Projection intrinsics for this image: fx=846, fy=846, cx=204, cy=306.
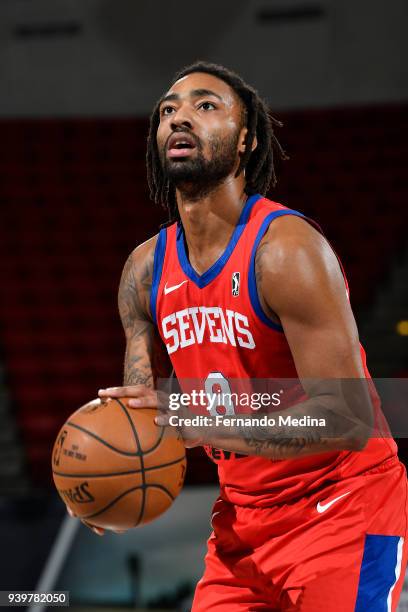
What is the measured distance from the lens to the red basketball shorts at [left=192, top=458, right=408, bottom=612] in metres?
1.99

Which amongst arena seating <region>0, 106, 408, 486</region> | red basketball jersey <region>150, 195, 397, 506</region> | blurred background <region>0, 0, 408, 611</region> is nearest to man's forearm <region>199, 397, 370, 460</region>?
red basketball jersey <region>150, 195, 397, 506</region>

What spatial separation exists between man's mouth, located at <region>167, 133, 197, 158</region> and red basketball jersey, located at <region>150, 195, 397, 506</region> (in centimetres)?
22

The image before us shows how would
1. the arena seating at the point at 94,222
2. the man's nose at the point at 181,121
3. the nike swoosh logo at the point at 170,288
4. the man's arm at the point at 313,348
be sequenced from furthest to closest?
the arena seating at the point at 94,222
the nike swoosh logo at the point at 170,288
the man's nose at the point at 181,121
the man's arm at the point at 313,348

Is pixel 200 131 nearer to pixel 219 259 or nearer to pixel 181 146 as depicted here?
pixel 181 146

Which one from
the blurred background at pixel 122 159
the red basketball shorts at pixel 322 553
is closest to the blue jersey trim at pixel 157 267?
the red basketball shorts at pixel 322 553

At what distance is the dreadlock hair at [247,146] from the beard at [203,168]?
0.29 feet

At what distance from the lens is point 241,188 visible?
2.32 metres

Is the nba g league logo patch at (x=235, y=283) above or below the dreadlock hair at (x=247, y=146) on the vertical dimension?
below

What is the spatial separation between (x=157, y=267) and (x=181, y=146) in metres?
0.38

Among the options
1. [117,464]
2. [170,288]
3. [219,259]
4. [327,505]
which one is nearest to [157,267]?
[170,288]

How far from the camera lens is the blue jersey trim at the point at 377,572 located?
6.51 ft

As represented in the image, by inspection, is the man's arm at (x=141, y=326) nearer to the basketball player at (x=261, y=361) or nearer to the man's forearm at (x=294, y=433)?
the basketball player at (x=261, y=361)

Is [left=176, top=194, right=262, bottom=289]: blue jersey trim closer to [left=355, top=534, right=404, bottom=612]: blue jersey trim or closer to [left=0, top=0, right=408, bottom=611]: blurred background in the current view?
[left=355, top=534, right=404, bottom=612]: blue jersey trim

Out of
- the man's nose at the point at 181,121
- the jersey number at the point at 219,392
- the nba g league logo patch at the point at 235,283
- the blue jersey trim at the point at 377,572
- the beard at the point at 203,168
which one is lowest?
the blue jersey trim at the point at 377,572
